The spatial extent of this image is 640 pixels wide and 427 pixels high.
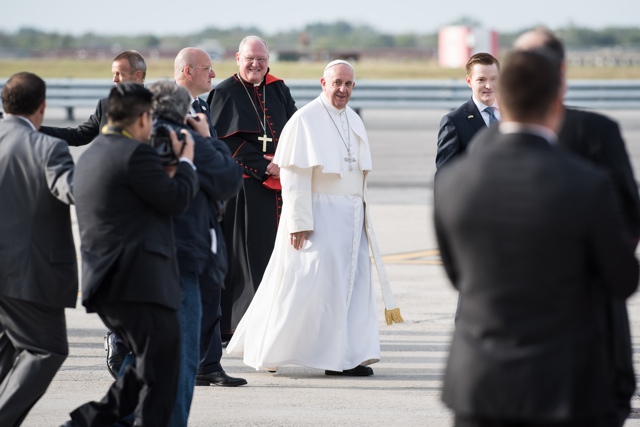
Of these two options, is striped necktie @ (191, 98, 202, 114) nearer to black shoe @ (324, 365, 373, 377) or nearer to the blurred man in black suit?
black shoe @ (324, 365, 373, 377)

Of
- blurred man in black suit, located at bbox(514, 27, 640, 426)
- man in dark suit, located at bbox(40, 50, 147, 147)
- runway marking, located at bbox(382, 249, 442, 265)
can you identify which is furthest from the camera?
runway marking, located at bbox(382, 249, 442, 265)

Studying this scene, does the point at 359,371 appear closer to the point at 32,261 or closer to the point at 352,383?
the point at 352,383

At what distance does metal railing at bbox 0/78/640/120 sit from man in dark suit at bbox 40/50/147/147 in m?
16.5

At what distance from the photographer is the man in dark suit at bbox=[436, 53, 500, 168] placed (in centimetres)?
661

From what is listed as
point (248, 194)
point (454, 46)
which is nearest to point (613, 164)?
point (248, 194)

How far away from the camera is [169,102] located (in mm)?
5156

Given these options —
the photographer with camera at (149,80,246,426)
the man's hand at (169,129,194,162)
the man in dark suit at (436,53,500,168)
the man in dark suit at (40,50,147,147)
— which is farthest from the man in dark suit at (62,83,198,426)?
the man in dark suit at (436,53,500,168)

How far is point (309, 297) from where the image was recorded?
718 cm

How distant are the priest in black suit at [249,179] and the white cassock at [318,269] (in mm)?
729

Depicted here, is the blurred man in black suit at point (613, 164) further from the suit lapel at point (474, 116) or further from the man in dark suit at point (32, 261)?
the suit lapel at point (474, 116)

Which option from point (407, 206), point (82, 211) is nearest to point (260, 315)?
point (82, 211)

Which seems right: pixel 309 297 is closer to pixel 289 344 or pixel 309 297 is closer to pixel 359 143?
pixel 289 344

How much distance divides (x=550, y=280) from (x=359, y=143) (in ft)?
13.9

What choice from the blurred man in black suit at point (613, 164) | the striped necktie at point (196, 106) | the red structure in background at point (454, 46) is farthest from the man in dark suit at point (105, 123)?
the red structure in background at point (454, 46)
